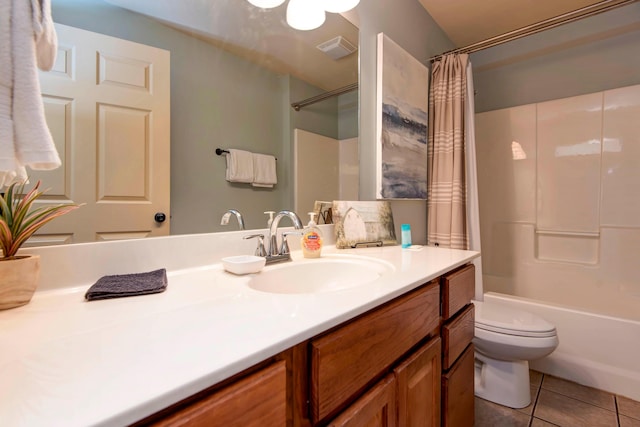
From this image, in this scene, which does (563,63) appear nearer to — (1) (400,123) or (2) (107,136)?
(1) (400,123)

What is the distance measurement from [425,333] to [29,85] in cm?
102

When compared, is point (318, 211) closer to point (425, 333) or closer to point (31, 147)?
point (425, 333)

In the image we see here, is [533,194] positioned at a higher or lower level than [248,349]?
higher

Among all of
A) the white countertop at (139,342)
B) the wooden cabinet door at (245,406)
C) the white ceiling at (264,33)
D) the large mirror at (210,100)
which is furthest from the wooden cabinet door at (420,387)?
the white ceiling at (264,33)

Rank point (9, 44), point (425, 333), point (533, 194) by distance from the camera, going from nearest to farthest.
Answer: point (9, 44) < point (425, 333) < point (533, 194)

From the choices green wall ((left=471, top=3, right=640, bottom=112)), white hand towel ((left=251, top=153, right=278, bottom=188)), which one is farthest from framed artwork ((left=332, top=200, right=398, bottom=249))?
green wall ((left=471, top=3, right=640, bottom=112))

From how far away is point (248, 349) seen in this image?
0.40 m

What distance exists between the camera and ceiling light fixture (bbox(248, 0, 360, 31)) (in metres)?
1.20

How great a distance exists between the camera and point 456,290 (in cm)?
104

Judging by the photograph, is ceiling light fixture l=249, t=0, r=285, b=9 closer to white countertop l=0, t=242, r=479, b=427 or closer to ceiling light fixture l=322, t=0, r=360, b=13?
ceiling light fixture l=322, t=0, r=360, b=13

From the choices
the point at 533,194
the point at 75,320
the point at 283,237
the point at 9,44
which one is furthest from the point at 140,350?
the point at 533,194

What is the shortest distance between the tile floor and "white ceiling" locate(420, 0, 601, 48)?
91.4 inches

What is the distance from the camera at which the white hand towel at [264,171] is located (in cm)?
110

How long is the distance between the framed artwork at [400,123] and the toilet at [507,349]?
764 mm
